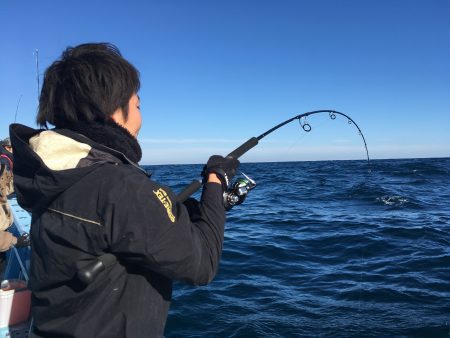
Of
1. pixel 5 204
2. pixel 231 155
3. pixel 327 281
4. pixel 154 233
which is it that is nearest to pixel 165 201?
pixel 154 233

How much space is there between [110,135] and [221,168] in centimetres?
59

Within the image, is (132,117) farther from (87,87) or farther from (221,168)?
(221,168)

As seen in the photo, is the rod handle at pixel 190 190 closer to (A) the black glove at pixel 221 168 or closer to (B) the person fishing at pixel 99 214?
(A) the black glove at pixel 221 168

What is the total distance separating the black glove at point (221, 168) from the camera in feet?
6.36

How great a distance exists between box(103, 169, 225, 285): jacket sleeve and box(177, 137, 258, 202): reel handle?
44cm

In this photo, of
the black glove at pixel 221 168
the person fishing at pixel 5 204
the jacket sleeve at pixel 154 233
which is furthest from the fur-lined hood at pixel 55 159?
the person fishing at pixel 5 204

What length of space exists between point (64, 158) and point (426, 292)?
19.2ft

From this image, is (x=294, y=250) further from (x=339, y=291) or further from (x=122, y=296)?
→ (x=122, y=296)

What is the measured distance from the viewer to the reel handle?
A: 2.14 metres

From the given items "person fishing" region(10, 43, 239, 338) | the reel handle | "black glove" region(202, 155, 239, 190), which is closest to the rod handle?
the reel handle

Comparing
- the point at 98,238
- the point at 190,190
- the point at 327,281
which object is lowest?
the point at 327,281

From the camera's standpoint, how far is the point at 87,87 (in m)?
1.63

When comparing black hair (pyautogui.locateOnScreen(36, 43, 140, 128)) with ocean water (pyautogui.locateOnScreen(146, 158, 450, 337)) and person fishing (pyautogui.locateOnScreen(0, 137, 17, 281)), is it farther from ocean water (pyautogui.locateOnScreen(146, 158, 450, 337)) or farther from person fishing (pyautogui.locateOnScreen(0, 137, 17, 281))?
ocean water (pyautogui.locateOnScreen(146, 158, 450, 337))

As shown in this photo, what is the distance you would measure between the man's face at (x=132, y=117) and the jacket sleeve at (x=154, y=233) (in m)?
0.36
